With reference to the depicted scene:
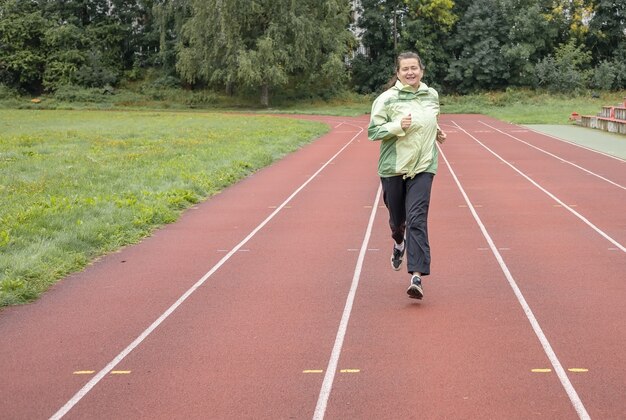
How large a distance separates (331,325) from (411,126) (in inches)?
62.3

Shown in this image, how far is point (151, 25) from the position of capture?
206 feet

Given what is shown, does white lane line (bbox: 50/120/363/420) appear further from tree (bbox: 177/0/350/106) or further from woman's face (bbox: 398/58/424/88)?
tree (bbox: 177/0/350/106)

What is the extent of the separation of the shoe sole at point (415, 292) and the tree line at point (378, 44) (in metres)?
46.4

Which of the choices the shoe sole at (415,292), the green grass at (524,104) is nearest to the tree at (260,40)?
the green grass at (524,104)

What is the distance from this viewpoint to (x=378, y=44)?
201 ft

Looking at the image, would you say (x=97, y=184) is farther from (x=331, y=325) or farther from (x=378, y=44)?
(x=378, y=44)

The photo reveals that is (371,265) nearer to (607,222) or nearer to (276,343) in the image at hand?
(276,343)

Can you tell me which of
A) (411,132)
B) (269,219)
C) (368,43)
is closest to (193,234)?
(269,219)

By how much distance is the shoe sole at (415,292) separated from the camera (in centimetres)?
639

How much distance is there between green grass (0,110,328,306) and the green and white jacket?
321 cm

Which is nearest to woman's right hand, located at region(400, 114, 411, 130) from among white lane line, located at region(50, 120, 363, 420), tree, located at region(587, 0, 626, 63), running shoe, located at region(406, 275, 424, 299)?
running shoe, located at region(406, 275, 424, 299)

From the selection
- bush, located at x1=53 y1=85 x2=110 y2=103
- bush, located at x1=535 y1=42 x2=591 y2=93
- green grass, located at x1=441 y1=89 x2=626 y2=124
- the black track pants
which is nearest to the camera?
the black track pants

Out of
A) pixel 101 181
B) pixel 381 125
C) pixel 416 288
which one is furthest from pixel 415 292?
pixel 101 181

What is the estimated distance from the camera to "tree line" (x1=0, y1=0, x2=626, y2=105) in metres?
56.9
